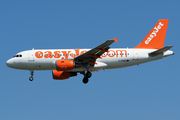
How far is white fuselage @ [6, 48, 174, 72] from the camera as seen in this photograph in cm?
4134

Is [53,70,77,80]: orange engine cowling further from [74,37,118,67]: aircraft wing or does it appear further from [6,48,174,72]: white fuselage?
[74,37,118,67]: aircraft wing

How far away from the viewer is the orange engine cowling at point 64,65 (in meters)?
39.4

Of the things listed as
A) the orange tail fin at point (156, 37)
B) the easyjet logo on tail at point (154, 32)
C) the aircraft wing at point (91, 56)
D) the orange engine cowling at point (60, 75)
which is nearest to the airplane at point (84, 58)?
the aircraft wing at point (91, 56)

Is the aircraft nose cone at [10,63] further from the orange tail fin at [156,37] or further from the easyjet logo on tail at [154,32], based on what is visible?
the easyjet logo on tail at [154,32]

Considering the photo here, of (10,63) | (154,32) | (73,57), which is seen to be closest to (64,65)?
(73,57)

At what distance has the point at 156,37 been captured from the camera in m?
45.3

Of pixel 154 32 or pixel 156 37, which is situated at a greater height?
pixel 154 32

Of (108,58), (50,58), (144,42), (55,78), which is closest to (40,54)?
(50,58)

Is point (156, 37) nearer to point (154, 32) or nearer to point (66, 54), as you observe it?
point (154, 32)

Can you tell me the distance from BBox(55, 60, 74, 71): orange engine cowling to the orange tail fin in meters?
10.2

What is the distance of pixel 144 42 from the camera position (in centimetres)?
4469

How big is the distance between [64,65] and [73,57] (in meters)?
2.55

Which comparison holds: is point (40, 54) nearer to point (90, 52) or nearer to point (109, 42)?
point (90, 52)

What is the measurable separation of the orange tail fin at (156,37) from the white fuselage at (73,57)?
2.23 metres
